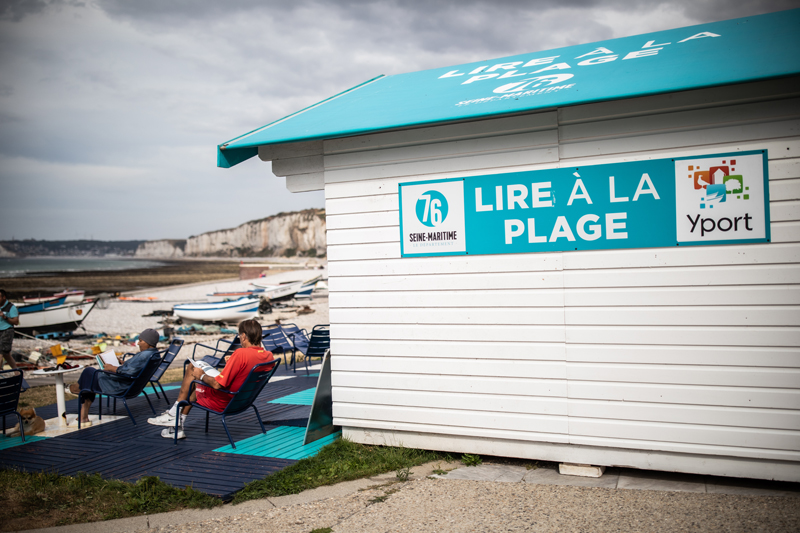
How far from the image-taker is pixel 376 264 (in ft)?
16.1

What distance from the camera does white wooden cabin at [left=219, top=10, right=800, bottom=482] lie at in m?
3.75

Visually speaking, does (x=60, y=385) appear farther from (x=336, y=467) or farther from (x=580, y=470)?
(x=580, y=470)

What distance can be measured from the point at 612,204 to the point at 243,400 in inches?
152

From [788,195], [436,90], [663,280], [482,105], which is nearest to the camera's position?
[788,195]

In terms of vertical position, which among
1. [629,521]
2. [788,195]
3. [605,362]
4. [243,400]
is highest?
[788,195]

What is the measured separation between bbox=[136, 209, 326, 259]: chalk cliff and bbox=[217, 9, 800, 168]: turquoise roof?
12400 cm

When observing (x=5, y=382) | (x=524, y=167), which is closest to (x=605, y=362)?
(x=524, y=167)

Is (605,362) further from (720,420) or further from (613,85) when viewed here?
(613,85)

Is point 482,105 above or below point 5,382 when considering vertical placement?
above

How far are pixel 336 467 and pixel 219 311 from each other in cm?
2243

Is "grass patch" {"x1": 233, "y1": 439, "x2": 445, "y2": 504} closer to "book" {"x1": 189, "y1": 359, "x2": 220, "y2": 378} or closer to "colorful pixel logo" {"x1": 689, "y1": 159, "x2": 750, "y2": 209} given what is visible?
"book" {"x1": 189, "y1": 359, "x2": 220, "y2": 378}

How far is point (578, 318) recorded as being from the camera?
4215 mm

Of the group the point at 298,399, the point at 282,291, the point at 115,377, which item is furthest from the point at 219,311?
the point at 115,377

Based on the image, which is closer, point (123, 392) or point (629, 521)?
point (629, 521)
